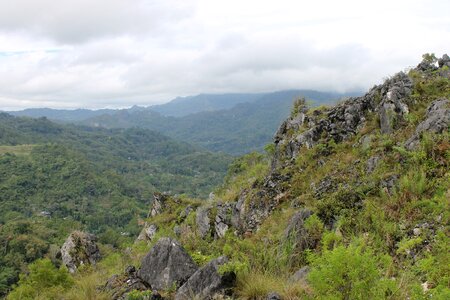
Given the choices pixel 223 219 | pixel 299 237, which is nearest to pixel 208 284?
pixel 299 237

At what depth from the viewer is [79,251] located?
22469 mm

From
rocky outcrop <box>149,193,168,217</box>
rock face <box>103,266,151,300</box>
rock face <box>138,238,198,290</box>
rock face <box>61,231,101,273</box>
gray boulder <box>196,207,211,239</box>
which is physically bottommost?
rock face <box>61,231,101,273</box>

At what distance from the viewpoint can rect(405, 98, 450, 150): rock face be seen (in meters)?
9.99

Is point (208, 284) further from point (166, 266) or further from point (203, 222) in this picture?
point (203, 222)

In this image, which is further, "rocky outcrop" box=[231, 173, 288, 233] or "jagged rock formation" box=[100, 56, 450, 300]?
"rocky outcrop" box=[231, 173, 288, 233]

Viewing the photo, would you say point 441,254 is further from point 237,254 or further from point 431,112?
point 431,112

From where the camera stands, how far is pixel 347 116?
47.9 ft

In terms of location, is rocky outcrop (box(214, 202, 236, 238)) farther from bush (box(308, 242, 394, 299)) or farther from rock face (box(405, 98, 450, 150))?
bush (box(308, 242, 394, 299))

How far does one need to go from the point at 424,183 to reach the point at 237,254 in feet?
15.0

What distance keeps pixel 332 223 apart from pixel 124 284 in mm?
4880

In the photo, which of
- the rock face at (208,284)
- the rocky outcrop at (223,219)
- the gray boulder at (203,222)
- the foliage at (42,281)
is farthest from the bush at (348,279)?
the gray boulder at (203,222)

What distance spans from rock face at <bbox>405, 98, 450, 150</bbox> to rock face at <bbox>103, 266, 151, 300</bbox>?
763 cm

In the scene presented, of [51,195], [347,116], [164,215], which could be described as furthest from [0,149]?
[347,116]

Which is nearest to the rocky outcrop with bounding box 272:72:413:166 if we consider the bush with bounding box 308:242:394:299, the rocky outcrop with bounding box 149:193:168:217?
the bush with bounding box 308:242:394:299
